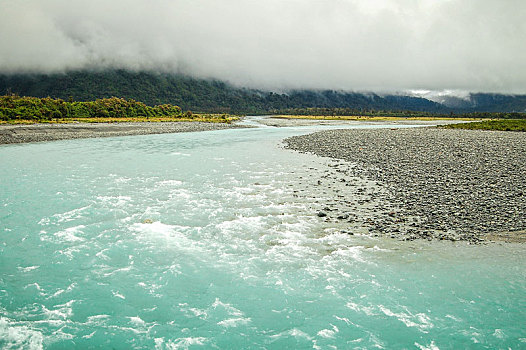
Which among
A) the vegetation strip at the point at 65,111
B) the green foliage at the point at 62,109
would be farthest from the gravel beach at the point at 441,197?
the green foliage at the point at 62,109

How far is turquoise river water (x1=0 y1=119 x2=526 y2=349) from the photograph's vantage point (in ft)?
29.4

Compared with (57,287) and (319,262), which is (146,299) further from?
(319,262)

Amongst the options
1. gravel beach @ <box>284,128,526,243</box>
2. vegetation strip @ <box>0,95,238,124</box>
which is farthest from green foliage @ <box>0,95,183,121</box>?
gravel beach @ <box>284,128,526,243</box>

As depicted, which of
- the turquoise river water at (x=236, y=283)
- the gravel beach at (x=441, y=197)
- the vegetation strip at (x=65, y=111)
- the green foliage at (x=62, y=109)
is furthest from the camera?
the green foliage at (x=62, y=109)

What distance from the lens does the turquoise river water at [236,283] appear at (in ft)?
29.4

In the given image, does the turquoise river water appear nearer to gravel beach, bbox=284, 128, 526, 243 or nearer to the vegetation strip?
gravel beach, bbox=284, 128, 526, 243

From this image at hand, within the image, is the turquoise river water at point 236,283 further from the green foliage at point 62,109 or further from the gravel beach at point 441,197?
the green foliage at point 62,109

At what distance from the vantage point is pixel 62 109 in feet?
431

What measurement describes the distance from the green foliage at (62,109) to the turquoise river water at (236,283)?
117462 millimetres

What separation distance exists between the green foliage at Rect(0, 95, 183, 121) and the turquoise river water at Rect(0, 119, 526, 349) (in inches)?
4625

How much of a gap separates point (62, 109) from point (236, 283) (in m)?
149

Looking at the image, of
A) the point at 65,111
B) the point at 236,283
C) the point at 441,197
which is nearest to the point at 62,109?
the point at 65,111

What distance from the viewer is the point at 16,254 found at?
1364 centimetres

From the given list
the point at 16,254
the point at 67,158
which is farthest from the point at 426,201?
the point at 67,158
